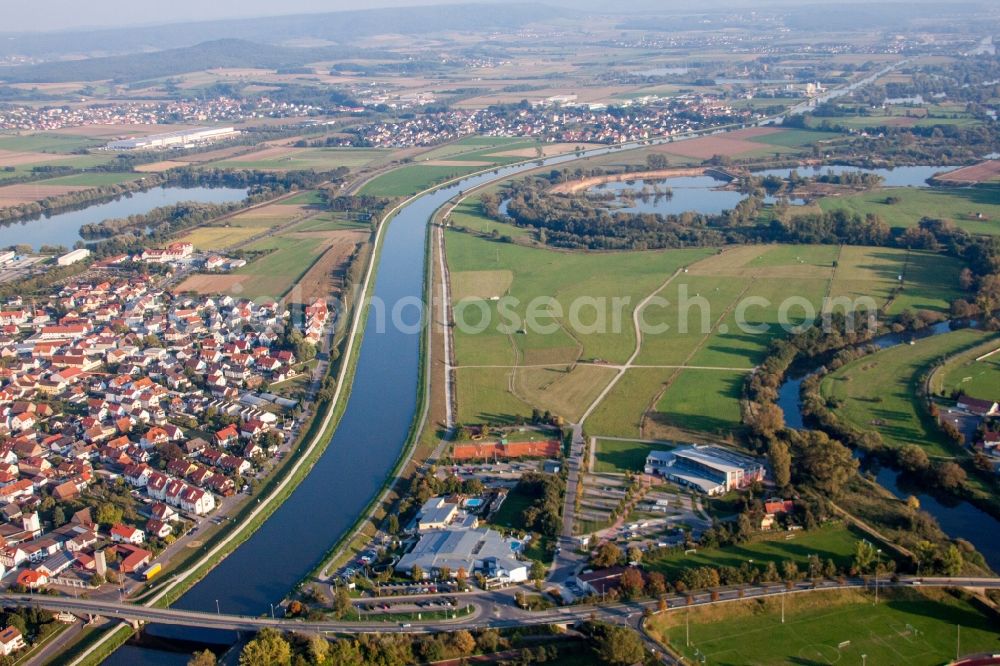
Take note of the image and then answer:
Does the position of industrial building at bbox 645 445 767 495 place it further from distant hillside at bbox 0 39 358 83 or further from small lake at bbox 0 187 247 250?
distant hillside at bbox 0 39 358 83

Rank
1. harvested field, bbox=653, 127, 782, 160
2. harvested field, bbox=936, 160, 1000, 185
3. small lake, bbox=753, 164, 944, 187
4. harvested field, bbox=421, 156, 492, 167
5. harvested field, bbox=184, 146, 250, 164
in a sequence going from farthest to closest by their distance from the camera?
harvested field, bbox=184, 146, 250, 164 → harvested field, bbox=421, 156, 492, 167 → harvested field, bbox=653, 127, 782, 160 → small lake, bbox=753, 164, 944, 187 → harvested field, bbox=936, 160, 1000, 185

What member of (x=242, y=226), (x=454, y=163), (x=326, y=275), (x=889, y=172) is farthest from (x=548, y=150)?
(x=326, y=275)

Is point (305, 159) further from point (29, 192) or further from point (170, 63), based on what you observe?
point (170, 63)

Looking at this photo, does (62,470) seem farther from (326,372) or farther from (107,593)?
(326,372)

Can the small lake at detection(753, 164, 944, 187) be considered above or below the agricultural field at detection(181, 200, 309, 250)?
above

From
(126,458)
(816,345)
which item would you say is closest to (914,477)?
(816,345)

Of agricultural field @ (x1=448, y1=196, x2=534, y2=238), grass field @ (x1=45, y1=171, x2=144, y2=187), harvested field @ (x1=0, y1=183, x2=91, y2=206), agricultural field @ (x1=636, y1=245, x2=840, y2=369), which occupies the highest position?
grass field @ (x1=45, y1=171, x2=144, y2=187)

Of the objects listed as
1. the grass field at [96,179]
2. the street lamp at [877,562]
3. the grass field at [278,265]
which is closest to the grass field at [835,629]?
Result: the street lamp at [877,562]

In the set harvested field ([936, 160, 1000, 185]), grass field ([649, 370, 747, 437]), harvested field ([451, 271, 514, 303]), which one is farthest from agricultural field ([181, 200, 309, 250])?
harvested field ([936, 160, 1000, 185])
